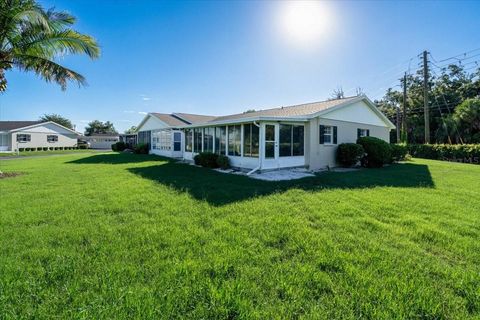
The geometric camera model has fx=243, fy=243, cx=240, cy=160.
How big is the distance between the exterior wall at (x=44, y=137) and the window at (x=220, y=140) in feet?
111

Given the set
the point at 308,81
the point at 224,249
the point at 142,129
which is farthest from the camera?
the point at 142,129

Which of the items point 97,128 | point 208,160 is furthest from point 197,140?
point 97,128

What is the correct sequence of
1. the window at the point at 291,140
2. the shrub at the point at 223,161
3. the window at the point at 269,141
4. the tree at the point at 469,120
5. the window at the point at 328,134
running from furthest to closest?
1. the tree at the point at 469,120
2. the window at the point at 328,134
3. the shrub at the point at 223,161
4. the window at the point at 291,140
5. the window at the point at 269,141

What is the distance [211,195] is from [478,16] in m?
17.3

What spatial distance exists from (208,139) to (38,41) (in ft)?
28.8

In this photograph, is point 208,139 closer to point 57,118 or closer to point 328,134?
point 328,134

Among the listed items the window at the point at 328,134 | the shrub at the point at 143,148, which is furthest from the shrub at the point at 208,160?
the shrub at the point at 143,148

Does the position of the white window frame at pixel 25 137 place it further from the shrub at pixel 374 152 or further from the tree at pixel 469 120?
the tree at pixel 469 120

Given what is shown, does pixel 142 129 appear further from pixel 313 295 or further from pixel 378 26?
pixel 313 295

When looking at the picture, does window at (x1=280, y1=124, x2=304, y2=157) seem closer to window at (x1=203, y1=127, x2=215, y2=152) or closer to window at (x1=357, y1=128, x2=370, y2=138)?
window at (x1=203, y1=127, x2=215, y2=152)

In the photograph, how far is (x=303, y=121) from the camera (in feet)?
38.9

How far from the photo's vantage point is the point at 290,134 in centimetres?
1181

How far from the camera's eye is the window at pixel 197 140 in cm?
1594

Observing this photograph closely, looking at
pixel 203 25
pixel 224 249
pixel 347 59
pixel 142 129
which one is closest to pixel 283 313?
pixel 224 249
